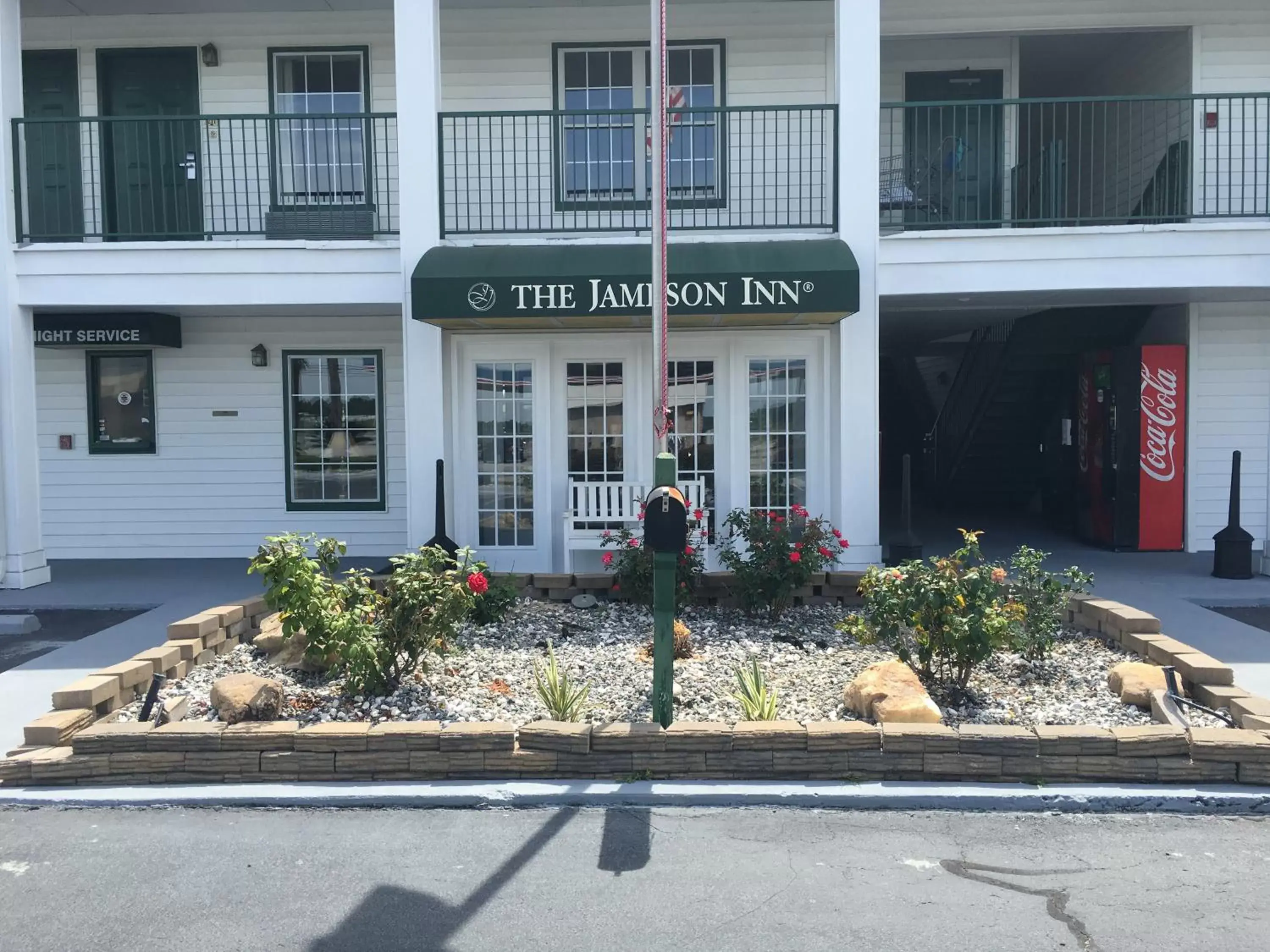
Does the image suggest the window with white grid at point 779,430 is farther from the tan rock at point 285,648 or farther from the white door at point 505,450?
the tan rock at point 285,648

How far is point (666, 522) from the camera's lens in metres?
5.29

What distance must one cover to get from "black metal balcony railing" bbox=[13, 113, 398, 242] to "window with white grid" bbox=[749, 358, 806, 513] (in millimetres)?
4293

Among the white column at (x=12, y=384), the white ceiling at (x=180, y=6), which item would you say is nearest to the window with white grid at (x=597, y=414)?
the white ceiling at (x=180, y=6)

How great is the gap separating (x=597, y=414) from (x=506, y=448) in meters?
0.97

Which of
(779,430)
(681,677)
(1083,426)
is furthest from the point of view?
(1083,426)

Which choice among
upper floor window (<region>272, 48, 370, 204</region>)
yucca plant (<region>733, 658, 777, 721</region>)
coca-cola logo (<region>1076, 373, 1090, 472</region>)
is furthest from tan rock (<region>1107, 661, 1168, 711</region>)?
upper floor window (<region>272, 48, 370, 204</region>)

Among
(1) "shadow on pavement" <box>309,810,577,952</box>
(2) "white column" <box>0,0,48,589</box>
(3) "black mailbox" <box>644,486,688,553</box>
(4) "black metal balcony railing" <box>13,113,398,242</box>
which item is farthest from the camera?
(4) "black metal balcony railing" <box>13,113,398,242</box>

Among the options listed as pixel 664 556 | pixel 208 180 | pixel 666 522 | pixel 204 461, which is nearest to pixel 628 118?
pixel 208 180

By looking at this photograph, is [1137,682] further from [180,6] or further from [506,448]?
[180,6]

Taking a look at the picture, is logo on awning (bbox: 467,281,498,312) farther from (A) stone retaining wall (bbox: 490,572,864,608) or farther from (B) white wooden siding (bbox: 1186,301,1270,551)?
(B) white wooden siding (bbox: 1186,301,1270,551)

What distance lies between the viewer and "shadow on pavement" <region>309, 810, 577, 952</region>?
12.5 feet

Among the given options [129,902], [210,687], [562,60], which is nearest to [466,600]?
[210,687]

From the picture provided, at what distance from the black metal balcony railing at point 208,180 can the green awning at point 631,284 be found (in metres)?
2.45

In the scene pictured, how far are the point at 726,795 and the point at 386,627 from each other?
2189mm
